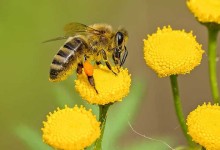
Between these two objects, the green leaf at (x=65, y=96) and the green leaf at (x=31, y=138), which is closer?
the green leaf at (x=31, y=138)

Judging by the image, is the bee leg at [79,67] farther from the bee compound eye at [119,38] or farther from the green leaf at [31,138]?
the green leaf at [31,138]

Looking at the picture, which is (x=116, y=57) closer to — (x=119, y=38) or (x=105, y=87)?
(x=119, y=38)

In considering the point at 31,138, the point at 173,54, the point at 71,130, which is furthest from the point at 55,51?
the point at 71,130

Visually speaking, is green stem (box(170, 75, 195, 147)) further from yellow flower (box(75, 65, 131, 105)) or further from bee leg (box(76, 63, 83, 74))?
bee leg (box(76, 63, 83, 74))

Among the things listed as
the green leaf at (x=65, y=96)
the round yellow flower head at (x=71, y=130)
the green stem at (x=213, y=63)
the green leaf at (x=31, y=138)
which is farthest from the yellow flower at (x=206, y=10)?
the green leaf at (x=31, y=138)

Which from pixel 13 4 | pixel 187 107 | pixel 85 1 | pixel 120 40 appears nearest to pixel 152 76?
pixel 187 107

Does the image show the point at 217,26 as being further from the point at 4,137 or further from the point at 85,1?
the point at 85,1

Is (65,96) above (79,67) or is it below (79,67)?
below
